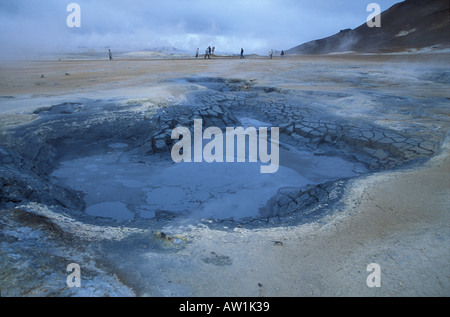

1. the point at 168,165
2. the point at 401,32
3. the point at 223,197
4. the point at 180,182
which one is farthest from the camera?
the point at 401,32

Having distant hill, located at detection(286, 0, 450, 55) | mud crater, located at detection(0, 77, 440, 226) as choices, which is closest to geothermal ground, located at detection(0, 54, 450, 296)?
mud crater, located at detection(0, 77, 440, 226)

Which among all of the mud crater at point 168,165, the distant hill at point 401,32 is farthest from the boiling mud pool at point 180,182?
the distant hill at point 401,32

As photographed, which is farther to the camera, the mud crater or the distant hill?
the distant hill

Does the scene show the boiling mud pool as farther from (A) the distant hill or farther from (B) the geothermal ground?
(A) the distant hill

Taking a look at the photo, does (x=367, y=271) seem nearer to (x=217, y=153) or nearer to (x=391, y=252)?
(x=391, y=252)

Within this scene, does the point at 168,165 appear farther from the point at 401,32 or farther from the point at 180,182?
the point at 401,32

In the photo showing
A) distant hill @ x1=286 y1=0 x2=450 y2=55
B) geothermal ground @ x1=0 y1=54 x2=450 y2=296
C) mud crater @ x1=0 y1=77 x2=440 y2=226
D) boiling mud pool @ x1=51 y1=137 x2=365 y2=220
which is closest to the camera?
geothermal ground @ x1=0 y1=54 x2=450 y2=296

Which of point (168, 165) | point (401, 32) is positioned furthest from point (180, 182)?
point (401, 32)
